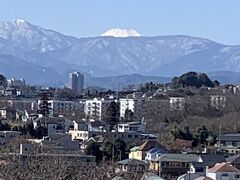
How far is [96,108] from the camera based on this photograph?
39.4 metres

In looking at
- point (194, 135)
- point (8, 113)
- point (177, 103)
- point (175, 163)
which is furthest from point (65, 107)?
point (175, 163)

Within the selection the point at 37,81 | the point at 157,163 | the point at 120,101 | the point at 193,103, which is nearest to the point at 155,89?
the point at 120,101

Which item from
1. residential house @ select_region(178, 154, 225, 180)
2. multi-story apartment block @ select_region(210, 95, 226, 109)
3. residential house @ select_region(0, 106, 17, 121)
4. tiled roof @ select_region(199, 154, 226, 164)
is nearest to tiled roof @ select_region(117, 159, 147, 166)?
residential house @ select_region(178, 154, 225, 180)

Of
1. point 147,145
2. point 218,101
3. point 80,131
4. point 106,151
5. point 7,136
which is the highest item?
point 218,101

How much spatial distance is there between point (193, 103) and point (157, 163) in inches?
497

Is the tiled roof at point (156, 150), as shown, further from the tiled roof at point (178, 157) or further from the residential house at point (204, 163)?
the residential house at point (204, 163)

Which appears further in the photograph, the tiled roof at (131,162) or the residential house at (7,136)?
the residential house at (7,136)

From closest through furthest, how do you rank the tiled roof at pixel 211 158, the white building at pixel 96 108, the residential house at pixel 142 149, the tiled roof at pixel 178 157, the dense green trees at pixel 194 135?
the tiled roof at pixel 211 158 → the tiled roof at pixel 178 157 → the residential house at pixel 142 149 → the dense green trees at pixel 194 135 → the white building at pixel 96 108

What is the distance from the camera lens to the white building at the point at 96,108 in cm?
3822

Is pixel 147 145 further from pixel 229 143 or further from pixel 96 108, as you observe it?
pixel 96 108

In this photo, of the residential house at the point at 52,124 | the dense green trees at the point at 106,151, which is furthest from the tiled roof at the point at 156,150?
the residential house at the point at 52,124

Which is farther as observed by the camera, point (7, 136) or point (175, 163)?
point (7, 136)

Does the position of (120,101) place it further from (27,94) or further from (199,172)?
(199,172)

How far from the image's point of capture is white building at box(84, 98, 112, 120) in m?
38.2
